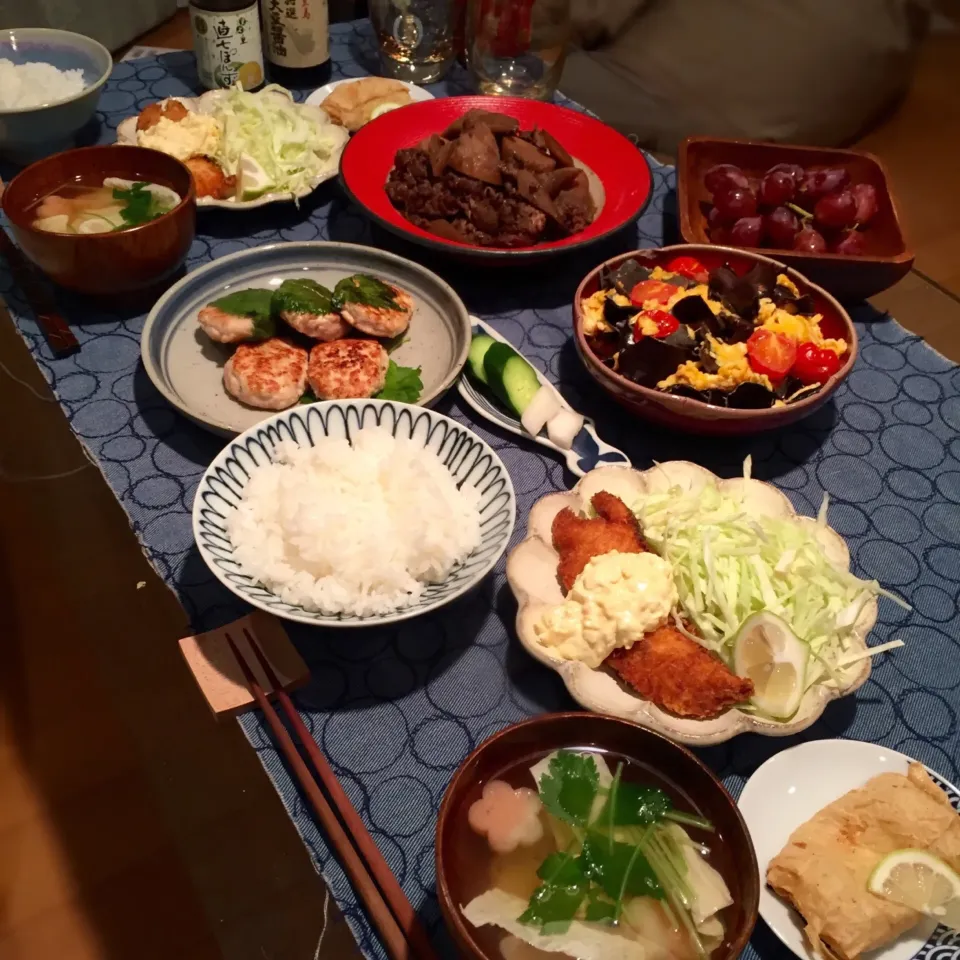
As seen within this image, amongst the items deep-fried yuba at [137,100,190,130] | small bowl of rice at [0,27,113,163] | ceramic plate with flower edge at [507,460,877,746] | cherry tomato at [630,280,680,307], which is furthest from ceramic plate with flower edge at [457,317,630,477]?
small bowl of rice at [0,27,113,163]

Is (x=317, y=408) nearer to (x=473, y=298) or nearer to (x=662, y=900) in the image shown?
(x=473, y=298)

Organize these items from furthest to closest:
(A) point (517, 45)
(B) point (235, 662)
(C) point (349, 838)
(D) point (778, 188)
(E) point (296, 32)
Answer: (A) point (517, 45) → (E) point (296, 32) → (D) point (778, 188) → (B) point (235, 662) → (C) point (349, 838)

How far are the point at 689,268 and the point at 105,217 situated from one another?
4.92ft

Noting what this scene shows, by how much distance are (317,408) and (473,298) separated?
75 centimetres

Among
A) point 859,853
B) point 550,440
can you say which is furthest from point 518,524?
point 859,853

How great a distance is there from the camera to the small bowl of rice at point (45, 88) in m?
2.27

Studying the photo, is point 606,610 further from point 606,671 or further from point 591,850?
point 591,850

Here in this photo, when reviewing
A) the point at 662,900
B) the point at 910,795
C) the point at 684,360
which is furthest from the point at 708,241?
the point at 662,900

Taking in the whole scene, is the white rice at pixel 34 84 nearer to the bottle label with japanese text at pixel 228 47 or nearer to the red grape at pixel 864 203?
the bottle label with japanese text at pixel 228 47

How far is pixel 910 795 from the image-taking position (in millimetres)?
1170

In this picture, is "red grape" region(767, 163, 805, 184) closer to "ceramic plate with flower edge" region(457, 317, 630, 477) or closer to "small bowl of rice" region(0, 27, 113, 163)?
"ceramic plate with flower edge" region(457, 317, 630, 477)

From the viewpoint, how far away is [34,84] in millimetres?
2365

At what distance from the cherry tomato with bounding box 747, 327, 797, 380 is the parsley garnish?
2.43 feet

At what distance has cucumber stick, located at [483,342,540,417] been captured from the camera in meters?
1.76
